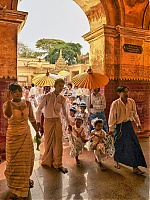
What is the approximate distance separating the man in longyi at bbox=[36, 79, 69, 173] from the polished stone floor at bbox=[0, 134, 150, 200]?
0.70 ft

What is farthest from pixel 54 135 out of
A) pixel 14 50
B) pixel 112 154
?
pixel 14 50

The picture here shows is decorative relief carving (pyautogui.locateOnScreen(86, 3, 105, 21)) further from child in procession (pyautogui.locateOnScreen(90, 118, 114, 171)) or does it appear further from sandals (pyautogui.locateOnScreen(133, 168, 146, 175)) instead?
sandals (pyautogui.locateOnScreen(133, 168, 146, 175))

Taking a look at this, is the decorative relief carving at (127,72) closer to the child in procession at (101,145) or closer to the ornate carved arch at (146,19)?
the ornate carved arch at (146,19)

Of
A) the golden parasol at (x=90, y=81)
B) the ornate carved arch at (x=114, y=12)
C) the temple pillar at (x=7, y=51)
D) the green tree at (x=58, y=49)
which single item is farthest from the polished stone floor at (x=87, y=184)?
the green tree at (x=58, y=49)

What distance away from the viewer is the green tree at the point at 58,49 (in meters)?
31.9

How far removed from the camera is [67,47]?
105ft

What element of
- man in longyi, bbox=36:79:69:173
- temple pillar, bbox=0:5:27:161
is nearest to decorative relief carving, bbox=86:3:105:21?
temple pillar, bbox=0:5:27:161

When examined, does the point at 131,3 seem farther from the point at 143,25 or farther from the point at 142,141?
the point at 142,141

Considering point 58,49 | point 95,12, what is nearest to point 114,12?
point 95,12

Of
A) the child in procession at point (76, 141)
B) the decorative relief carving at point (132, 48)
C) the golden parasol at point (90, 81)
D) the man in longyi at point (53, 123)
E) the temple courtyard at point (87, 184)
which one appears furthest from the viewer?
the decorative relief carving at point (132, 48)

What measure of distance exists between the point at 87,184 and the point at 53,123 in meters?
1.29

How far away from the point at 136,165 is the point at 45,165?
179cm

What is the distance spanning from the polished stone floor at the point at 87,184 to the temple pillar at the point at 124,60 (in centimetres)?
253

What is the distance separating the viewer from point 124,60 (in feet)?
19.7
